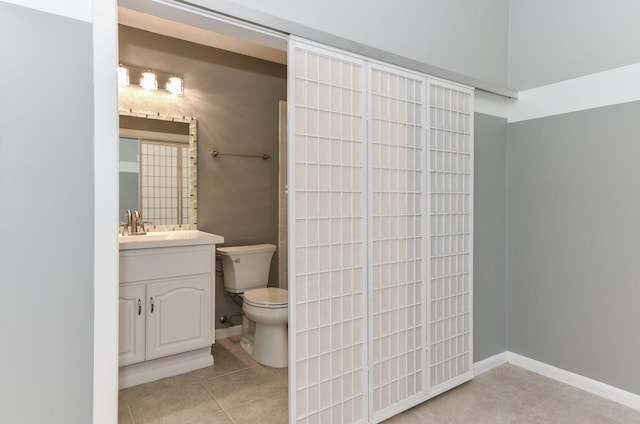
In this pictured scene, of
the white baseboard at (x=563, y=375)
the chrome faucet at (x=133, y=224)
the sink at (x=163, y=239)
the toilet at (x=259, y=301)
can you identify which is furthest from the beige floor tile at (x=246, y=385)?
the white baseboard at (x=563, y=375)

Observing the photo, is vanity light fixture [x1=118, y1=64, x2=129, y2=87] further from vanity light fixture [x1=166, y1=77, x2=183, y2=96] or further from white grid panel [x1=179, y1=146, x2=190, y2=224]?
white grid panel [x1=179, y1=146, x2=190, y2=224]

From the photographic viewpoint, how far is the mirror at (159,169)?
2.87 metres

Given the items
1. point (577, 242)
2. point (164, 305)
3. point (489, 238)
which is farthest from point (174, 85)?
point (577, 242)

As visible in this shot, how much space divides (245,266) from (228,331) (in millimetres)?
655

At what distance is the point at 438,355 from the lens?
2369mm

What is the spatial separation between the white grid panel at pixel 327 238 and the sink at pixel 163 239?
1153 mm

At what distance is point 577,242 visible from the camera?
2502 mm

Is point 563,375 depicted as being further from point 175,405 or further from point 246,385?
point 175,405

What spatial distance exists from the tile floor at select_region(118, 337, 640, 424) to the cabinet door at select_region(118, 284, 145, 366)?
219mm

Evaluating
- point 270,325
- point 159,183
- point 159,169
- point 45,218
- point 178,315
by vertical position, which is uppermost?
point 159,169

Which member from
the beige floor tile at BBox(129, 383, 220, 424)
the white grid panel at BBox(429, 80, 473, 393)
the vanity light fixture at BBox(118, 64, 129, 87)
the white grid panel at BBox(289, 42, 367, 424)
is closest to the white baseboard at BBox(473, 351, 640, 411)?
the white grid panel at BBox(429, 80, 473, 393)

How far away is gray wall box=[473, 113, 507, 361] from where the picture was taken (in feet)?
8.86

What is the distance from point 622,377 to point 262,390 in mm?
2225

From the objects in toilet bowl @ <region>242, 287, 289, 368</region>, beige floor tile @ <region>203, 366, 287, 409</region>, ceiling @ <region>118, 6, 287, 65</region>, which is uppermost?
ceiling @ <region>118, 6, 287, 65</region>
